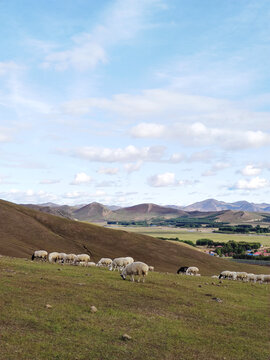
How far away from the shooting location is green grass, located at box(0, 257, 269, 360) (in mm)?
13656

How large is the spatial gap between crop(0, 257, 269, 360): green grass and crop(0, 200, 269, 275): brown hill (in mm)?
44066

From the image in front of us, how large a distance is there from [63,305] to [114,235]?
70.8 meters

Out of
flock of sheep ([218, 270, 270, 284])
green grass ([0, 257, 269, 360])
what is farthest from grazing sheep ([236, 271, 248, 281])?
green grass ([0, 257, 269, 360])

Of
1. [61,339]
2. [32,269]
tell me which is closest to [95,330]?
[61,339]

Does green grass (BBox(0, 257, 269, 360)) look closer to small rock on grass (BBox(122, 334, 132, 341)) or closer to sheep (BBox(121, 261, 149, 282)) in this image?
small rock on grass (BBox(122, 334, 132, 341))

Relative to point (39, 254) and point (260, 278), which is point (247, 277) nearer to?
point (260, 278)

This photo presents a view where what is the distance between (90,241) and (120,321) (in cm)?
6618

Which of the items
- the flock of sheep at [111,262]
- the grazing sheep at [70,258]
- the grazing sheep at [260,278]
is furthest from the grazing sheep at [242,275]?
the grazing sheep at [70,258]

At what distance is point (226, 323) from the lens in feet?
62.5

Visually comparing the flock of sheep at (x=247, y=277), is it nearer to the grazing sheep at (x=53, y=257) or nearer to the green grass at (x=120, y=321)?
the green grass at (x=120, y=321)

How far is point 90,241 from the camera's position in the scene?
8175cm

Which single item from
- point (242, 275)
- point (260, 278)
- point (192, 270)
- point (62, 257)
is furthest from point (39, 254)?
point (260, 278)

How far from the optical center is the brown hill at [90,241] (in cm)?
7238

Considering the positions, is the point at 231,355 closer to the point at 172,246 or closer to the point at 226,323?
the point at 226,323
